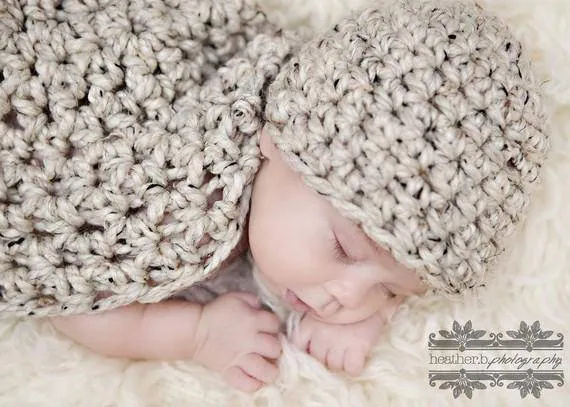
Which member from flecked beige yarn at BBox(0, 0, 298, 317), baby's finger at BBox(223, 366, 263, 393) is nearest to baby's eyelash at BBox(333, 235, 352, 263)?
flecked beige yarn at BBox(0, 0, 298, 317)

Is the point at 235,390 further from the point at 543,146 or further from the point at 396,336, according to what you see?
the point at 543,146

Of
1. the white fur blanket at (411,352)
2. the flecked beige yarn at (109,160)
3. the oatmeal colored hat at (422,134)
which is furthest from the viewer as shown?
the white fur blanket at (411,352)

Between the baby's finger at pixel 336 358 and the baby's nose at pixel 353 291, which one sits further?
the baby's finger at pixel 336 358

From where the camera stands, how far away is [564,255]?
56.4 inches

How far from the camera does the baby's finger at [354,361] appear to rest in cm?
137

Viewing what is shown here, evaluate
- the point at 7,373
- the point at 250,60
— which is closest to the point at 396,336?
the point at 250,60

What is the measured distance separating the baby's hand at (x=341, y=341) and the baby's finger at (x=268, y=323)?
4 cm

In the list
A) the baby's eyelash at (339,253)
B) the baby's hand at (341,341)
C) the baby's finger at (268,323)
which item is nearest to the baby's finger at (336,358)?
the baby's hand at (341,341)

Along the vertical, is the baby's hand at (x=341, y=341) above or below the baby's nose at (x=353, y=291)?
below

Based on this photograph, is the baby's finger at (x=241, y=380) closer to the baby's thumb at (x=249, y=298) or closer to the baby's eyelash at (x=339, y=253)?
the baby's thumb at (x=249, y=298)

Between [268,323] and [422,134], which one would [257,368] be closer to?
[268,323]

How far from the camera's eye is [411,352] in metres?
1.40

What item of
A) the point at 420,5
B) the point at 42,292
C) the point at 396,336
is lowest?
→ the point at 42,292

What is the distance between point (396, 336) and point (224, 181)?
0.43m
